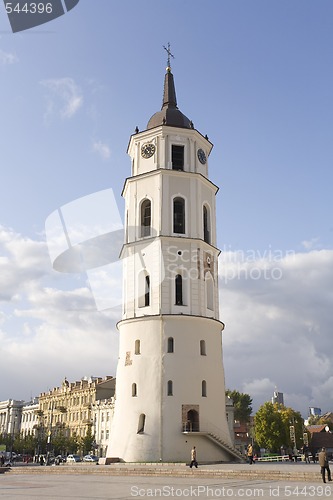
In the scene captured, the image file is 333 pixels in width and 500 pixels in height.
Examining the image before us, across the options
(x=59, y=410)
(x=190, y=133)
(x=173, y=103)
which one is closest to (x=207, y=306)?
(x=190, y=133)

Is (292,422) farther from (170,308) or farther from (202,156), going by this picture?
(202,156)

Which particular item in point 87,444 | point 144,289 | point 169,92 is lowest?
point 87,444

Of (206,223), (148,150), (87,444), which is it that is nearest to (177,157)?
(148,150)

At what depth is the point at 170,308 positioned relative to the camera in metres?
35.6

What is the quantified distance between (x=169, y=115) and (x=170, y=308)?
15.6 m

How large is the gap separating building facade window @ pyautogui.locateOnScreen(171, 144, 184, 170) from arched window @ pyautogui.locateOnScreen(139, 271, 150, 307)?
27.9 feet

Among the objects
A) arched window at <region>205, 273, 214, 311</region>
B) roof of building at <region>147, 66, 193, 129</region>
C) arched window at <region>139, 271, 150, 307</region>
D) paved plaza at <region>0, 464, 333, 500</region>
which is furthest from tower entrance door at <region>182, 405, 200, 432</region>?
roof of building at <region>147, 66, 193, 129</region>

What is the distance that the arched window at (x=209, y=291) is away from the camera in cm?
3766

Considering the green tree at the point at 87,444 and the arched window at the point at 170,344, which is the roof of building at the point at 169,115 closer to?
the arched window at the point at 170,344

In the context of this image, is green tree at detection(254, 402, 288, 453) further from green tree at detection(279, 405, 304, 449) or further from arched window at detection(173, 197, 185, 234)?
arched window at detection(173, 197, 185, 234)

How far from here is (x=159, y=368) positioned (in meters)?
33.9

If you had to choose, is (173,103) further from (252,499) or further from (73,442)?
(73,442)

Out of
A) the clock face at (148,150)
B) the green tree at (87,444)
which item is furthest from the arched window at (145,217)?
the green tree at (87,444)

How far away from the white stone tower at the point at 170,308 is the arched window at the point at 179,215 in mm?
72
